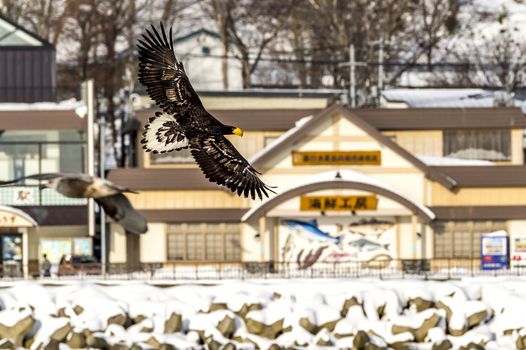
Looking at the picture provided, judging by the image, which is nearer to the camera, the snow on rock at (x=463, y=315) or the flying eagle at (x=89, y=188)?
the flying eagle at (x=89, y=188)

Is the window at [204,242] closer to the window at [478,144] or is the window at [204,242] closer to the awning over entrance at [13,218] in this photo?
the awning over entrance at [13,218]

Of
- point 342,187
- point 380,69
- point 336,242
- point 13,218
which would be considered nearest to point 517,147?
point 342,187

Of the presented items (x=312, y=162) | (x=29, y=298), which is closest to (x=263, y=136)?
(x=312, y=162)

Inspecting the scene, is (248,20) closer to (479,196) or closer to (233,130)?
(479,196)

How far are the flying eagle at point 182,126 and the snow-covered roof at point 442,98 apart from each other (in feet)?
156

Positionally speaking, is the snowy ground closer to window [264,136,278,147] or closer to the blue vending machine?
the blue vending machine

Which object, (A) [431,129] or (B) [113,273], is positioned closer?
(B) [113,273]

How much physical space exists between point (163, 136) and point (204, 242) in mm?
Answer: 37571

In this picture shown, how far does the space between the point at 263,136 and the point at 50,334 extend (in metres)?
17.7

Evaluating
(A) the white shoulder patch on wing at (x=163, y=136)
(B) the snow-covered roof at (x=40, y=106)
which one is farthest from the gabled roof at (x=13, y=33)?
(A) the white shoulder patch on wing at (x=163, y=136)

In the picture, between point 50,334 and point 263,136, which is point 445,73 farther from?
point 50,334

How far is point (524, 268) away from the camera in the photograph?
185ft

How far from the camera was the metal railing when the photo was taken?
5459 centimetres

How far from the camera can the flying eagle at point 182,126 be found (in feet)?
78.3
